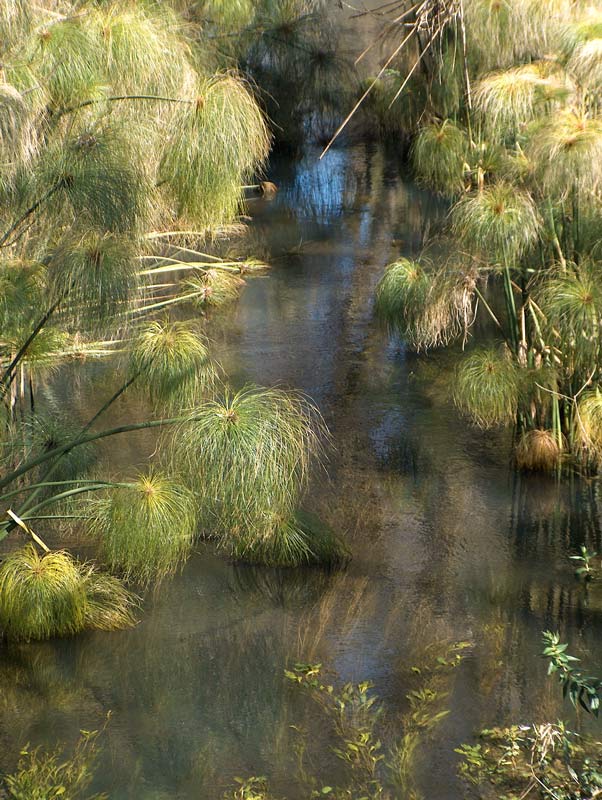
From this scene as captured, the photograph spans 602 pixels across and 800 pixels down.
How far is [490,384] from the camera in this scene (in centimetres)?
584

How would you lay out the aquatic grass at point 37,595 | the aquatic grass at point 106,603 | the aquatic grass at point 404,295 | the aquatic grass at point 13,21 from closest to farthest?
the aquatic grass at point 13,21 → the aquatic grass at point 37,595 → the aquatic grass at point 106,603 → the aquatic grass at point 404,295

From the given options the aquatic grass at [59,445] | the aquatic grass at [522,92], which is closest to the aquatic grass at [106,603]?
the aquatic grass at [59,445]

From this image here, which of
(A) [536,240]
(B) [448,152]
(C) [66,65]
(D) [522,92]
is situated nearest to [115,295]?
(C) [66,65]

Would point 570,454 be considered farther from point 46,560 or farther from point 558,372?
point 46,560

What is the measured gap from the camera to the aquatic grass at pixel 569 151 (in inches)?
193

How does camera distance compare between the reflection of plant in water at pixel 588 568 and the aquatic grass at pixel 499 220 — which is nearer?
the reflection of plant in water at pixel 588 568

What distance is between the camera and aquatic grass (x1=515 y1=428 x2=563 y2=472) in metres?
6.05

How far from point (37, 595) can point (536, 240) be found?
2.77 metres

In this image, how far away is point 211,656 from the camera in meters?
4.69

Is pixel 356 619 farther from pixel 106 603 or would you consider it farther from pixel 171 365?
pixel 171 365

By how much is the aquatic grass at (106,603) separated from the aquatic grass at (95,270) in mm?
1241

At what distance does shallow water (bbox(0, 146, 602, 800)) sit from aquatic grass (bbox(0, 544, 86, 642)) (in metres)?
0.11

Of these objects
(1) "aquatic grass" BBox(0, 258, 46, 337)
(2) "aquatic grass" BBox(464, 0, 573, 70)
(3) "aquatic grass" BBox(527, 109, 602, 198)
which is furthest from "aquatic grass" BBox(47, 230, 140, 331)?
(2) "aquatic grass" BBox(464, 0, 573, 70)

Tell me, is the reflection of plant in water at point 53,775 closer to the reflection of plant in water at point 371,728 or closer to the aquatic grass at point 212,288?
the reflection of plant in water at point 371,728
